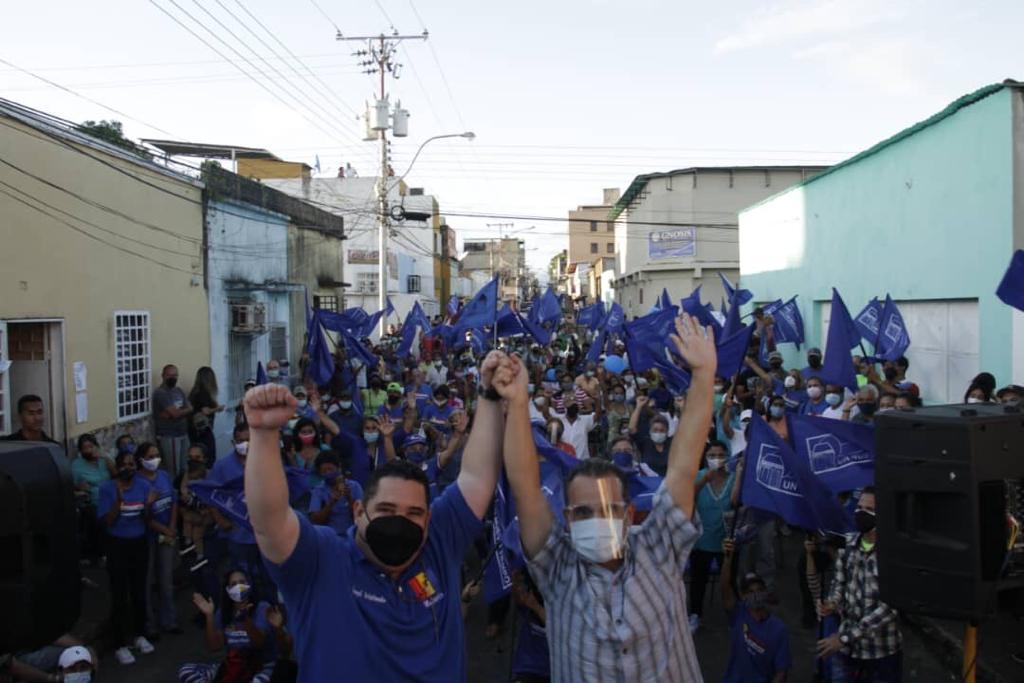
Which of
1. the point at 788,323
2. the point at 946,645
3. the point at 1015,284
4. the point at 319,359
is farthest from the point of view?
the point at 788,323

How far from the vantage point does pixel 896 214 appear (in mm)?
14688

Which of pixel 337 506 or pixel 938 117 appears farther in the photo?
pixel 938 117

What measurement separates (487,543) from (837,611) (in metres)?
3.85

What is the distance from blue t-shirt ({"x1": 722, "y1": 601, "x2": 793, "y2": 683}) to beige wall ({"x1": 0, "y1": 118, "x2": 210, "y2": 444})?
25.1ft

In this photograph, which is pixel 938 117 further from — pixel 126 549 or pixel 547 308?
pixel 126 549

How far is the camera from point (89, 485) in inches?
319

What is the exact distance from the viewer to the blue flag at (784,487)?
5863mm

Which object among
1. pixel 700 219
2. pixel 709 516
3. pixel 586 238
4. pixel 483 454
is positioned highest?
pixel 586 238

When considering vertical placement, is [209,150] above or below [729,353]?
above

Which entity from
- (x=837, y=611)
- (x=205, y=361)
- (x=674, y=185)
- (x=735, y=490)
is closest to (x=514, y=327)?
(x=205, y=361)

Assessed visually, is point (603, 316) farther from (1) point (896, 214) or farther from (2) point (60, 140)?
(2) point (60, 140)

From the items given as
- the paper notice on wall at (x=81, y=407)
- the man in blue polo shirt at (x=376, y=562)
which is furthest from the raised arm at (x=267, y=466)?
the paper notice on wall at (x=81, y=407)

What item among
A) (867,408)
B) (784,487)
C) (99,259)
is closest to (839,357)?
(867,408)

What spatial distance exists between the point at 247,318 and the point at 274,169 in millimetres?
24047
